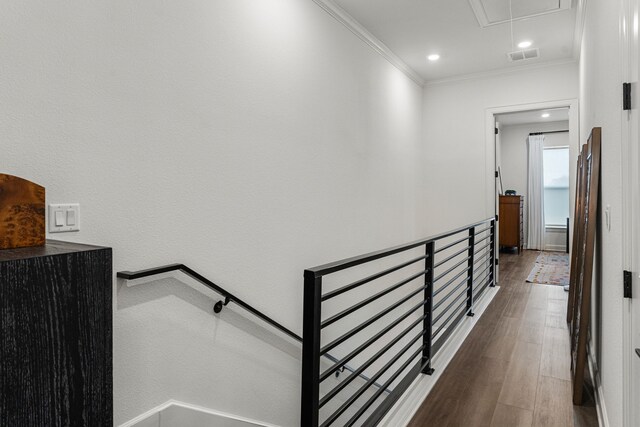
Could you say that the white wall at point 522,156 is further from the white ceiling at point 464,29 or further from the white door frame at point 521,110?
the white ceiling at point 464,29

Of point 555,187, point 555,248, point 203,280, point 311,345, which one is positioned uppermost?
point 555,187

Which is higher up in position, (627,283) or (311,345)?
(627,283)

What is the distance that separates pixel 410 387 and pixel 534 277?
4283 millimetres

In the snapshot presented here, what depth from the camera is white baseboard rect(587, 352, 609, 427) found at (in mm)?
1968

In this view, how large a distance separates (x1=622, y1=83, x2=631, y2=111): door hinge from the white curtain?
810 centimetres

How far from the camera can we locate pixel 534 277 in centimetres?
579

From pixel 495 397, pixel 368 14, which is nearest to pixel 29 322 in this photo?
pixel 495 397

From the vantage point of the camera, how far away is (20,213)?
3.89 feet

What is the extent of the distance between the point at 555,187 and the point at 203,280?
8897 millimetres

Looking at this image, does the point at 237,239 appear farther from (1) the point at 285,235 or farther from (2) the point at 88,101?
(2) the point at 88,101

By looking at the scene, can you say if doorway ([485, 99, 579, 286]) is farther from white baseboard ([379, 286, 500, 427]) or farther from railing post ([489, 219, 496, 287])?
white baseboard ([379, 286, 500, 427])

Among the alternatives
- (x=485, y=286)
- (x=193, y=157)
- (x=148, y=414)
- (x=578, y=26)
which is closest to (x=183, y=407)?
(x=148, y=414)

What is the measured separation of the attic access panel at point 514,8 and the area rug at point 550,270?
3451mm

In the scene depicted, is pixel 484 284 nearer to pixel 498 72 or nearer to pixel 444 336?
pixel 444 336
